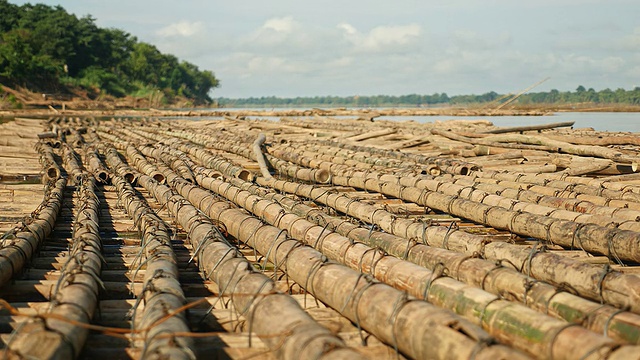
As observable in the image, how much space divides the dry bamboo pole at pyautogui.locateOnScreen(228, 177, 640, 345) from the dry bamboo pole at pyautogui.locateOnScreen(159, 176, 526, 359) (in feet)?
3.09

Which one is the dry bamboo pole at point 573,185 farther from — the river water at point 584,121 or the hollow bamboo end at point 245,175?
the river water at point 584,121

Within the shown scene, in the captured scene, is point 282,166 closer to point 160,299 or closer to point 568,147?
point 568,147

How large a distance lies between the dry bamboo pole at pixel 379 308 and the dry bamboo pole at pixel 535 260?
5.71 ft

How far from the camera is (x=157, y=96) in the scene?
87625 millimetres

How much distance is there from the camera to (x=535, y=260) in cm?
635

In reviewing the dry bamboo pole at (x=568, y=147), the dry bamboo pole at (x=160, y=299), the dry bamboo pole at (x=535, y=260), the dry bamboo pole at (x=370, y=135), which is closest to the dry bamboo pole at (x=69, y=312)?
the dry bamboo pole at (x=160, y=299)

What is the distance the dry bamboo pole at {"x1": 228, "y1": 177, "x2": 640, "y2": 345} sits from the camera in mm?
4508

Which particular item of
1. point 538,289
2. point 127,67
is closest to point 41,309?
point 538,289

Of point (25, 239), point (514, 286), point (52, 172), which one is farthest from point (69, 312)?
point (52, 172)

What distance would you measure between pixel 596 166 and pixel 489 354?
12.1 m

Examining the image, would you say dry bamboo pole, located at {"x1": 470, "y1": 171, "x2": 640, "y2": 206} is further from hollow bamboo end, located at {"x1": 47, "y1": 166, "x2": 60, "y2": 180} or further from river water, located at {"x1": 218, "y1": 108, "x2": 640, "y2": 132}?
river water, located at {"x1": 218, "y1": 108, "x2": 640, "y2": 132}

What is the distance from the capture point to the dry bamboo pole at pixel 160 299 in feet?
13.4

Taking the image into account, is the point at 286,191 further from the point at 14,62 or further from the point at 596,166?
the point at 14,62

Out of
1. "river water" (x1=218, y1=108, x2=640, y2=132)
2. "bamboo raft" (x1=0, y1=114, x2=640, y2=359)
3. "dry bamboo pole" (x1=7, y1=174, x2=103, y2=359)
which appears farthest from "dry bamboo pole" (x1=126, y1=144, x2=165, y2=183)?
"river water" (x1=218, y1=108, x2=640, y2=132)
